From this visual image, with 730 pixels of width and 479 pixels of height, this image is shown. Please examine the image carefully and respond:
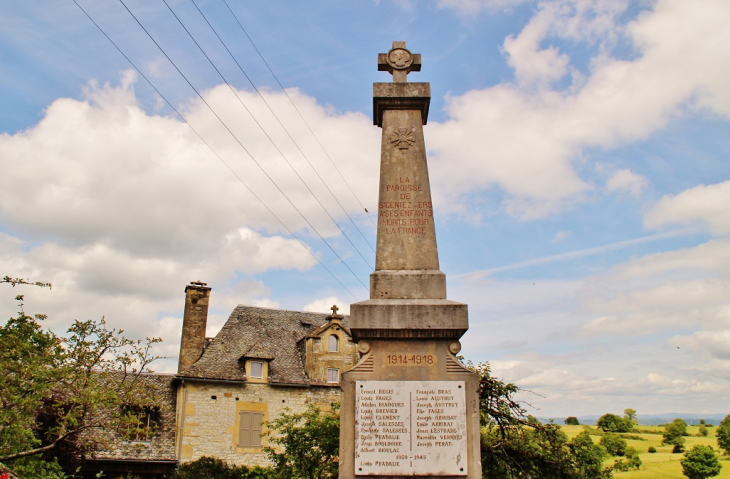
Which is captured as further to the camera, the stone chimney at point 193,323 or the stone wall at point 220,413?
the stone chimney at point 193,323

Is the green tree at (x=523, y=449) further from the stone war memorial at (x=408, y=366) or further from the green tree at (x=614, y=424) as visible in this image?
the green tree at (x=614, y=424)

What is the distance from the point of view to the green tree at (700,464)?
32875mm

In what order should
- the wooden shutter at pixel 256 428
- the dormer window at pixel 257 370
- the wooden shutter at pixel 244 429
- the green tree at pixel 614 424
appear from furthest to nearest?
the green tree at pixel 614 424 → the dormer window at pixel 257 370 → the wooden shutter at pixel 256 428 → the wooden shutter at pixel 244 429

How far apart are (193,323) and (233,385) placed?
380 cm

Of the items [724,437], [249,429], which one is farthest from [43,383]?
[724,437]

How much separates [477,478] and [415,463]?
2.81ft

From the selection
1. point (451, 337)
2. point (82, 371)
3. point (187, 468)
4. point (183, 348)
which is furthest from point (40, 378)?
point (183, 348)

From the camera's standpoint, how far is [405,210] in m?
8.70

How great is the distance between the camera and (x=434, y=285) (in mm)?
8227

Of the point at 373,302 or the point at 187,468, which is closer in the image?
the point at 373,302

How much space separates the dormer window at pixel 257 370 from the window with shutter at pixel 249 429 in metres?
1.73

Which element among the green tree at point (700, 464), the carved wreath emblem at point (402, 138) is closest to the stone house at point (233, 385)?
→ the carved wreath emblem at point (402, 138)

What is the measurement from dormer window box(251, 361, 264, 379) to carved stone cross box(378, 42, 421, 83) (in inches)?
813

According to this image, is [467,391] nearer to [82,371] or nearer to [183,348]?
[82,371]
